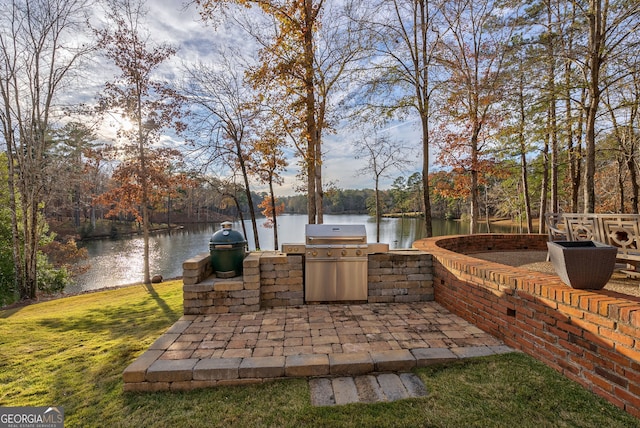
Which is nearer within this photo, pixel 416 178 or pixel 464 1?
pixel 464 1

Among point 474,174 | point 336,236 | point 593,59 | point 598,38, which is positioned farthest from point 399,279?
point 474,174

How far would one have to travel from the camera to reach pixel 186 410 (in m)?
1.94

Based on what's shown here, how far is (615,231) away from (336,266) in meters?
3.29

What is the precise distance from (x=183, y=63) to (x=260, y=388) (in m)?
10.3

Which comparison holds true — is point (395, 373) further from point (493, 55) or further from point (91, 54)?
point (91, 54)

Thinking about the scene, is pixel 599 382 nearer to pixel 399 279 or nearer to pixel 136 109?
pixel 399 279

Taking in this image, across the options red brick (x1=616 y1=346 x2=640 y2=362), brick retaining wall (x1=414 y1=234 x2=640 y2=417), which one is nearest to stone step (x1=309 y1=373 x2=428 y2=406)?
brick retaining wall (x1=414 y1=234 x2=640 y2=417)

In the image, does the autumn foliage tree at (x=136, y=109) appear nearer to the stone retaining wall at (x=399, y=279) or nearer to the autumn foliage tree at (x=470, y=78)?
the stone retaining wall at (x=399, y=279)

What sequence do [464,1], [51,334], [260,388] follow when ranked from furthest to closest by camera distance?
[464,1] < [51,334] < [260,388]

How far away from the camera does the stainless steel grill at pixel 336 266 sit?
3.77 m

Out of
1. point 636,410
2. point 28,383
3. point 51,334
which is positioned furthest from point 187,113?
point 636,410

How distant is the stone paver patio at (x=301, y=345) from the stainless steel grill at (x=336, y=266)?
0.86ft

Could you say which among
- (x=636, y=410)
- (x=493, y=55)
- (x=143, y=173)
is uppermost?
(x=493, y=55)

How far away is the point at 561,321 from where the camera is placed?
6.75 ft
